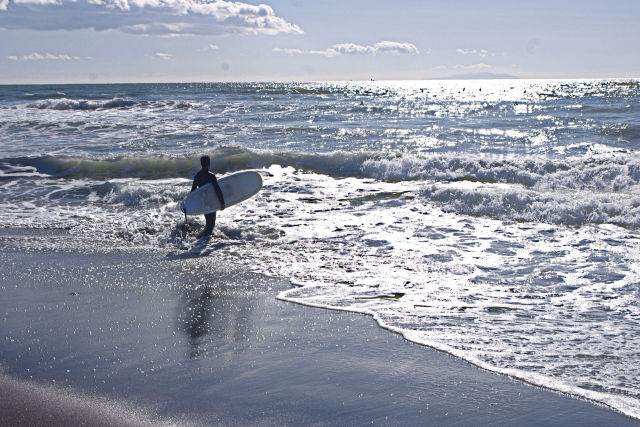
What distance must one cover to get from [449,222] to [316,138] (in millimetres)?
13888

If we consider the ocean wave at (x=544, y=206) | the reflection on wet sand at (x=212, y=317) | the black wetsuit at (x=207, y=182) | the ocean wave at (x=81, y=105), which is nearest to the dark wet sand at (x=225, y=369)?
the reflection on wet sand at (x=212, y=317)

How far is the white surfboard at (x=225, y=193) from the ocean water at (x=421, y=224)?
15.0 inches

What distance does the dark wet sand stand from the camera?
152 inches

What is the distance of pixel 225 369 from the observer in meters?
4.55

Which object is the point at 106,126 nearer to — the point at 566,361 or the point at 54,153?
the point at 54,153

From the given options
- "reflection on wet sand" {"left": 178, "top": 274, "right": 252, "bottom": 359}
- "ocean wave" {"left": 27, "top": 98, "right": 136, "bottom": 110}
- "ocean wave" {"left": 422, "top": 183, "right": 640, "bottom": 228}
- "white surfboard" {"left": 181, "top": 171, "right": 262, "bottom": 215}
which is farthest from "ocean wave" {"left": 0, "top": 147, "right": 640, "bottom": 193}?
"ocean wave" {"left": 27, "top": 98, "right": 136, "bottom": 110}

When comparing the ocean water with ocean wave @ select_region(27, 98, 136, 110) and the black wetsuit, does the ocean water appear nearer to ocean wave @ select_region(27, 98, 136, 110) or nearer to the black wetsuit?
the black wetsuit

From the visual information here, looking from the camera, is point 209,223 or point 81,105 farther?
point 81,105

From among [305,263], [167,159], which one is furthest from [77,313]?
[167,159]

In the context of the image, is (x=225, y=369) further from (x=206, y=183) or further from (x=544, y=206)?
(x=544, y=206)

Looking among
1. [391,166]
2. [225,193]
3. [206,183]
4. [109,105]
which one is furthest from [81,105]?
[206,183]

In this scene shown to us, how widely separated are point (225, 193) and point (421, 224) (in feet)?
12.5

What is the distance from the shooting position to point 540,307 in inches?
241

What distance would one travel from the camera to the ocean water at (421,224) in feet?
17.7
